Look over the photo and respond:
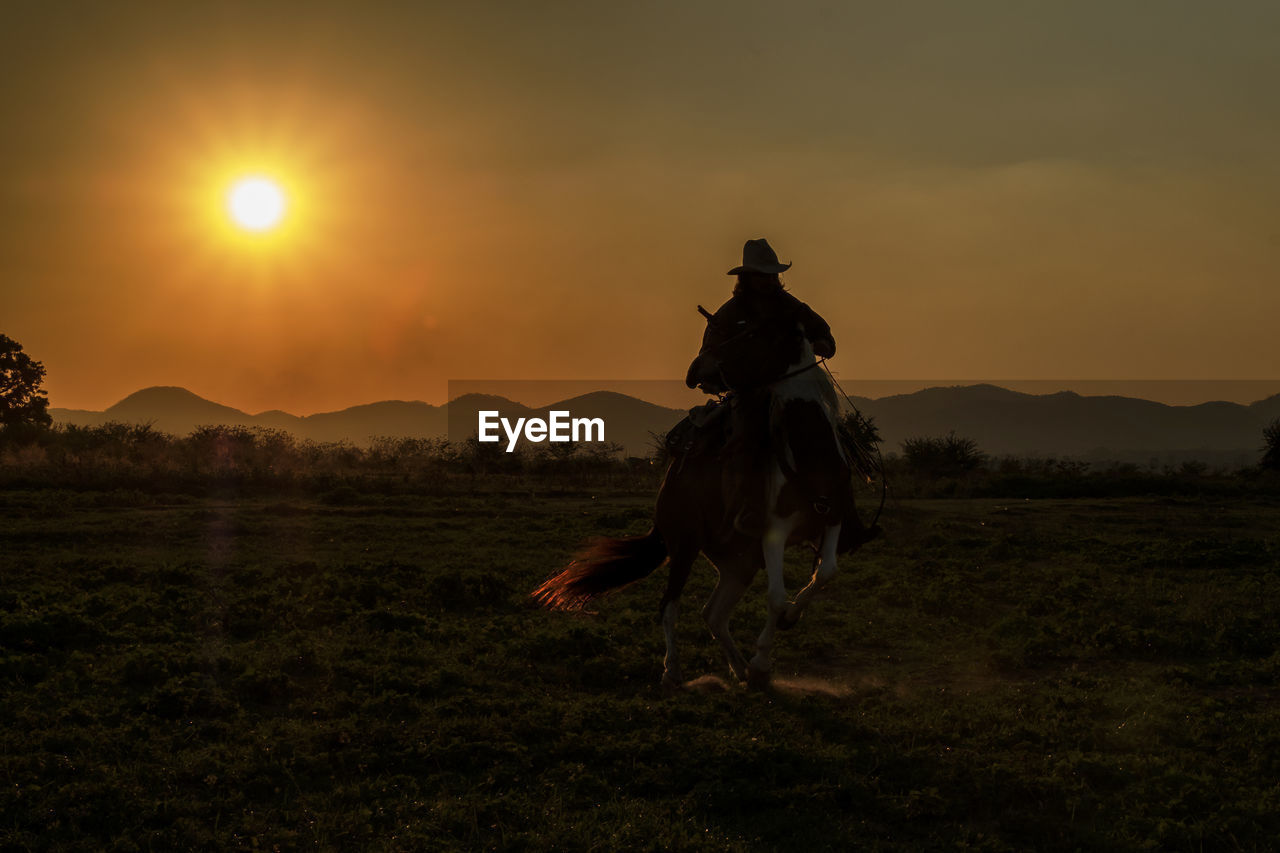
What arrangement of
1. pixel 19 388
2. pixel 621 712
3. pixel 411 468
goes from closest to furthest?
1. pixel 621 712
2. pixel 411 468
3. pixel 19 388

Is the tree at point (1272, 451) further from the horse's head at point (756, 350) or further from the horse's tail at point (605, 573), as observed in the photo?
the horse's head at point (756, 350)

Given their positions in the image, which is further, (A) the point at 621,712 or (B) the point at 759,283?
(B) the point at 759,283

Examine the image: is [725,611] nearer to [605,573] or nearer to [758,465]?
[605,573]

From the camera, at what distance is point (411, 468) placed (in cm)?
3394

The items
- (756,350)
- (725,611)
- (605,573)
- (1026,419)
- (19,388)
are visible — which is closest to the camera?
(756,350)

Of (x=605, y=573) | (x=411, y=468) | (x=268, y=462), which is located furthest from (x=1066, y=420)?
(x=605, y=573)

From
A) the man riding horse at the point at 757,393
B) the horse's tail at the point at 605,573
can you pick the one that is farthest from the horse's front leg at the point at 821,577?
the horse's tail at the point at 605,573

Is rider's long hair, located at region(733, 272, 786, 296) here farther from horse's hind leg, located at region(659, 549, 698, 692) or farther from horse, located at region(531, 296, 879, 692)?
horse's hind leg, located at region(659, 549, 698, 692)

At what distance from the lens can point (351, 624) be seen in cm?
959

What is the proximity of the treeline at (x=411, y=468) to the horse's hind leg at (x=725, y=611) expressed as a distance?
7117 mm

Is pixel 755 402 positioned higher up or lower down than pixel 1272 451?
higher up

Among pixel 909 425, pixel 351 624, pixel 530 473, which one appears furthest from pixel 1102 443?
pixel 351 624

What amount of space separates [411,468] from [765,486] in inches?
1105

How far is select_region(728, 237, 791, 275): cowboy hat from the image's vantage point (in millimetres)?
7395
